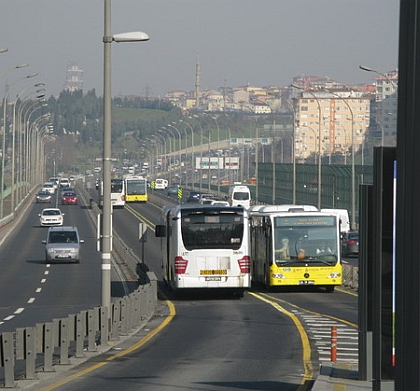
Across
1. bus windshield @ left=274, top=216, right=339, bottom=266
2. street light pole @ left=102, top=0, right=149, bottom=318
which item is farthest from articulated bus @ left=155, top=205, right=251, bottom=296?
street light pole @ left=102, top=0, right=149, bottom=318

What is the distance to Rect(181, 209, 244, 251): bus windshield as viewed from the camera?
38469 mm

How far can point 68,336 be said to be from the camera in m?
22.0

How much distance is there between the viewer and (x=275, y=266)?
40875mm

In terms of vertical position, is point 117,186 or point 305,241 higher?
point 305,241

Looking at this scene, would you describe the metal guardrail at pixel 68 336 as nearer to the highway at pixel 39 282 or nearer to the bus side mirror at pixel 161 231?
the highway at pixel 39 282

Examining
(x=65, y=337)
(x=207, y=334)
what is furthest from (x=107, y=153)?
(x=65, y=337)

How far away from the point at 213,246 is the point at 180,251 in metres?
1.01

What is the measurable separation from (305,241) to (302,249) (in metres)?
0.29

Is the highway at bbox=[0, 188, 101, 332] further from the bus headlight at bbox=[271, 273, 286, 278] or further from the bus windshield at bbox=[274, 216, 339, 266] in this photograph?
the bus windshield at bbox=[274, 216, 339, 266]

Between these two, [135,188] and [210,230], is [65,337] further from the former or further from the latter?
[135,188]

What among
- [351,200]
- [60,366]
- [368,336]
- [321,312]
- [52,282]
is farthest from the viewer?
[351,200]

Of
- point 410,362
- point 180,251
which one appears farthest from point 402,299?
point 180,251

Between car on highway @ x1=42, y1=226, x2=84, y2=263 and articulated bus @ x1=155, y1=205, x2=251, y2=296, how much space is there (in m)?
22.7

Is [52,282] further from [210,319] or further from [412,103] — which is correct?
[412,103]
